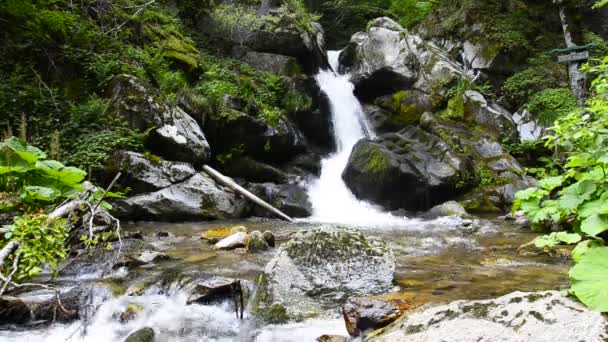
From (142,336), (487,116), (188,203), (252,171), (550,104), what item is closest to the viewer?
(142,336)

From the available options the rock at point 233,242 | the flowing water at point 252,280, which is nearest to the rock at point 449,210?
the flowing water at point 252,280

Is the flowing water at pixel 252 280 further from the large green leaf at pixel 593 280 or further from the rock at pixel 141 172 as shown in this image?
the large green leaf at pixel 593 280

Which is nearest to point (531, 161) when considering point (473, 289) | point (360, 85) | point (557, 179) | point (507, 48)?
point (507, 48)

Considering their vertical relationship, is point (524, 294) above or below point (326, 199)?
below

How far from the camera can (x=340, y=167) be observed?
12.5 m

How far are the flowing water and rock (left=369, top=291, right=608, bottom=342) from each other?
0.69 metres

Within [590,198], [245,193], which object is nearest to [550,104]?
[245,193]

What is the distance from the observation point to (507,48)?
48.9 ft

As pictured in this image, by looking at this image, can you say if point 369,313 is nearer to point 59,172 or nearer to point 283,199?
Result: point 59,172

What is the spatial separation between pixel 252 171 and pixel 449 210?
4.81 metres

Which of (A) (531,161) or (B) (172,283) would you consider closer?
(B) (172,283)

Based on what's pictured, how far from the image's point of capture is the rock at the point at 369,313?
10.3ft

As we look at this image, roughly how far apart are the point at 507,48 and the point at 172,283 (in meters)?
14.5

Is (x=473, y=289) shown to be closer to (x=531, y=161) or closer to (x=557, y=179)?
(x=557, y=179)
